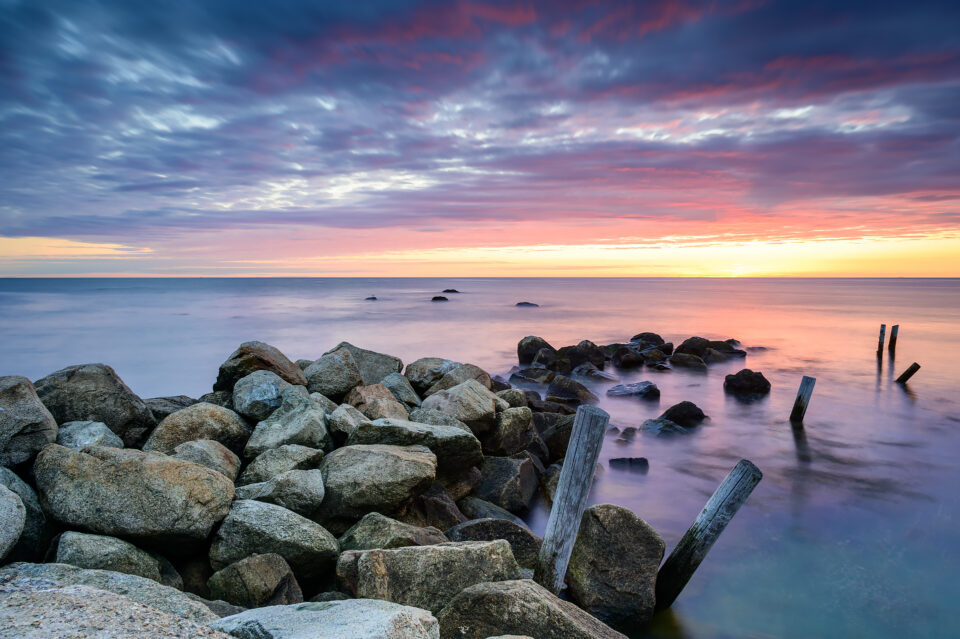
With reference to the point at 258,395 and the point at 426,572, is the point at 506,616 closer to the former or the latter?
the point at 426,572

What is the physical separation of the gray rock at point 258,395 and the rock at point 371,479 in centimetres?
192

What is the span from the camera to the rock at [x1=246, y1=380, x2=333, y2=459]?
6.78 meters

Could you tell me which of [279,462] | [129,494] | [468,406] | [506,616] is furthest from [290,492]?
[468,406]

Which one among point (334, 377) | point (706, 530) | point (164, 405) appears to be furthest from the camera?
point (334, 377)

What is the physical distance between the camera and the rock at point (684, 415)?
13305mm

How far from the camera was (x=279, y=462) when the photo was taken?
619cm

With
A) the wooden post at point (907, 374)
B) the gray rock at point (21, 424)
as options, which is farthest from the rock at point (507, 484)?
the wooden post at point (907, 374)

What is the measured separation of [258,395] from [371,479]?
2817 millimetres

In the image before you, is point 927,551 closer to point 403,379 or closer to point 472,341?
point 403,379

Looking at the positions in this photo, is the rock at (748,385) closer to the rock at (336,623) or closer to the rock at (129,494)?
the rock at (129,494)

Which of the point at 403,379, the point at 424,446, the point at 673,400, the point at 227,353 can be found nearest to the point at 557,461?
the point at 403,379

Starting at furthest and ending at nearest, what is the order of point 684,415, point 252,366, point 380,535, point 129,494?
point 684,415
point 252,366
point 380,535
point 129,494

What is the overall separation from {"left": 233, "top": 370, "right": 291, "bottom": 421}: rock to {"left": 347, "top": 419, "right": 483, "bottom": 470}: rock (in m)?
1.57

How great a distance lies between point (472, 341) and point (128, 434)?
21.0m
